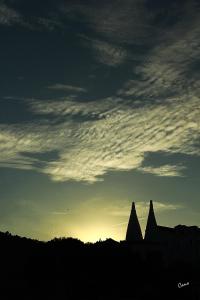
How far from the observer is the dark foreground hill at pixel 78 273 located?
30.8 meters

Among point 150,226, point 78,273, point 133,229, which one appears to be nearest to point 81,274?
point 78,273

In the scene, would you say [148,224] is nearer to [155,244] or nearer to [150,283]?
[155,244]

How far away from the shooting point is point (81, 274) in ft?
110

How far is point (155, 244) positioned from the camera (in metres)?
57.7

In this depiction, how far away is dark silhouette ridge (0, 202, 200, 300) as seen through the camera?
30.9 meters

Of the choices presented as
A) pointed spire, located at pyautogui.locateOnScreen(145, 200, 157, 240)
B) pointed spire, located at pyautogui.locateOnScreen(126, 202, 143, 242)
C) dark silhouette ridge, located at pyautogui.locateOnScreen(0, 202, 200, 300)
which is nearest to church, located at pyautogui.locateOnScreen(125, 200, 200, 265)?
pointed spire, located at pyautogui.locateOnScreen(145, 200, 157, 240)

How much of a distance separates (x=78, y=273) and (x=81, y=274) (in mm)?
241

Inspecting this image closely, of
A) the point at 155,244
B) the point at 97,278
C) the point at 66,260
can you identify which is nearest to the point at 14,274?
the point at 66,260

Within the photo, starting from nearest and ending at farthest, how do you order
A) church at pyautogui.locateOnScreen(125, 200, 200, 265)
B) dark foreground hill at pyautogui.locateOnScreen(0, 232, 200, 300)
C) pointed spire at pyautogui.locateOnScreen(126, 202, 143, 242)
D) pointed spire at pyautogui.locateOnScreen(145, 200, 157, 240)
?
dark foreground hill at pyautogui.locateOnScreen(0, 232, 200, 300), church at pyautogui.locateOnScreen(125, 200, 200, 265), pointed spire at pyautogui.locateOnScreen(145, 200, 157, 240), pointed spire at pyautogui.locateOnScreen(126, 202, 143, 242)

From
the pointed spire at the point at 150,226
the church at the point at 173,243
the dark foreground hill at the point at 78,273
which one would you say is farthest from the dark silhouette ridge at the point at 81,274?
the pointed spire at the point at 150,226

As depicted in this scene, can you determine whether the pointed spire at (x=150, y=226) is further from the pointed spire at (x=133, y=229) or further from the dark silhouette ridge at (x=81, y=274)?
the dark silhouette ridge at (x=81, y=274)

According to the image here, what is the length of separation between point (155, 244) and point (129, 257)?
18.4 metres

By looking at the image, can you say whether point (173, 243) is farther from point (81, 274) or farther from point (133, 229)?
point (81, 274)

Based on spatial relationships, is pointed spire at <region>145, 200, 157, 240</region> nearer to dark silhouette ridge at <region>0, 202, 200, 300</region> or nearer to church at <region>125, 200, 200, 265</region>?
church at <region>125, 200, 200, 265</region>
